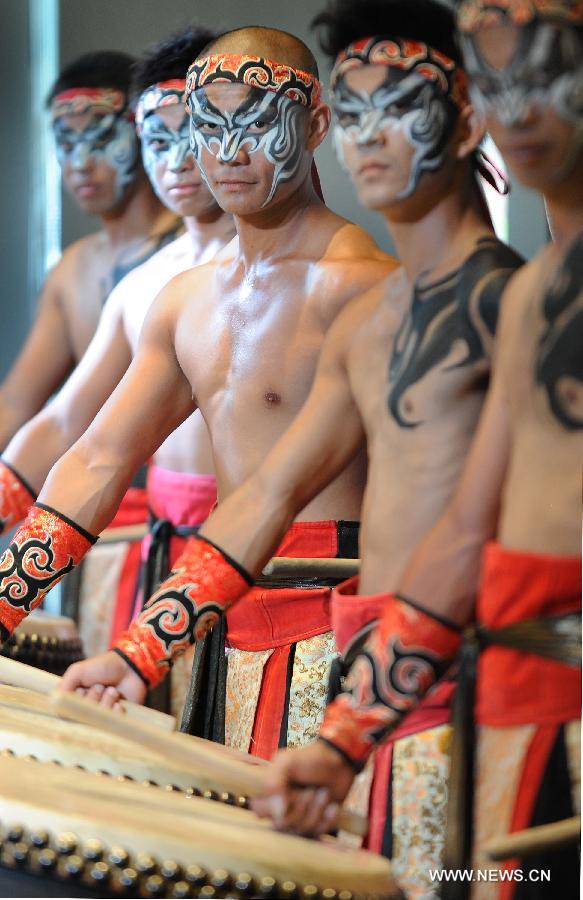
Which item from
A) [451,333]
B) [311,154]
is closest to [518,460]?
[451,333]

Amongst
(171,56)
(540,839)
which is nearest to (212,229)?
(171,56)

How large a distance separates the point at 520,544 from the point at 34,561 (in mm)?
771

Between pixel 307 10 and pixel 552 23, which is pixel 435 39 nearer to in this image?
pixel 552 23

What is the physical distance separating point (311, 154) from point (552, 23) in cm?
50

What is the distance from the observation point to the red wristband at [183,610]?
1.61m

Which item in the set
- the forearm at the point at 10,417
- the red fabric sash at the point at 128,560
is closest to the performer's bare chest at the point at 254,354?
the forearm at the point at 10,417

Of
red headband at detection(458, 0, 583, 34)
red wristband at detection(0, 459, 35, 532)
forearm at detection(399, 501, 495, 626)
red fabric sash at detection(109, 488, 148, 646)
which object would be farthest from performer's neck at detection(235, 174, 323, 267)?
red fabric sash at detection(109, 488, 148, 646)

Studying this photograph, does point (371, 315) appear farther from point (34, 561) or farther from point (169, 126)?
point (169, 126)

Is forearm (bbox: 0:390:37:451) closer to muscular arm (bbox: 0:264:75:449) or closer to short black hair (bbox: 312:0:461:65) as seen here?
muscular arm (bbox: 0:264:75:449)

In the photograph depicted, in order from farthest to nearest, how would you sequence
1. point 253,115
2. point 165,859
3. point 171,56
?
point 171,56 → point 253,115 → point 165,859

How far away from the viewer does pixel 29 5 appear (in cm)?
232

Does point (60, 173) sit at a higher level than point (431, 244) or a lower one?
higher

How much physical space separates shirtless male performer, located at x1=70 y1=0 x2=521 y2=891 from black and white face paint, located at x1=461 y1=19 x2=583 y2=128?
0.11m

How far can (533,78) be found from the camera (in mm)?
1367
